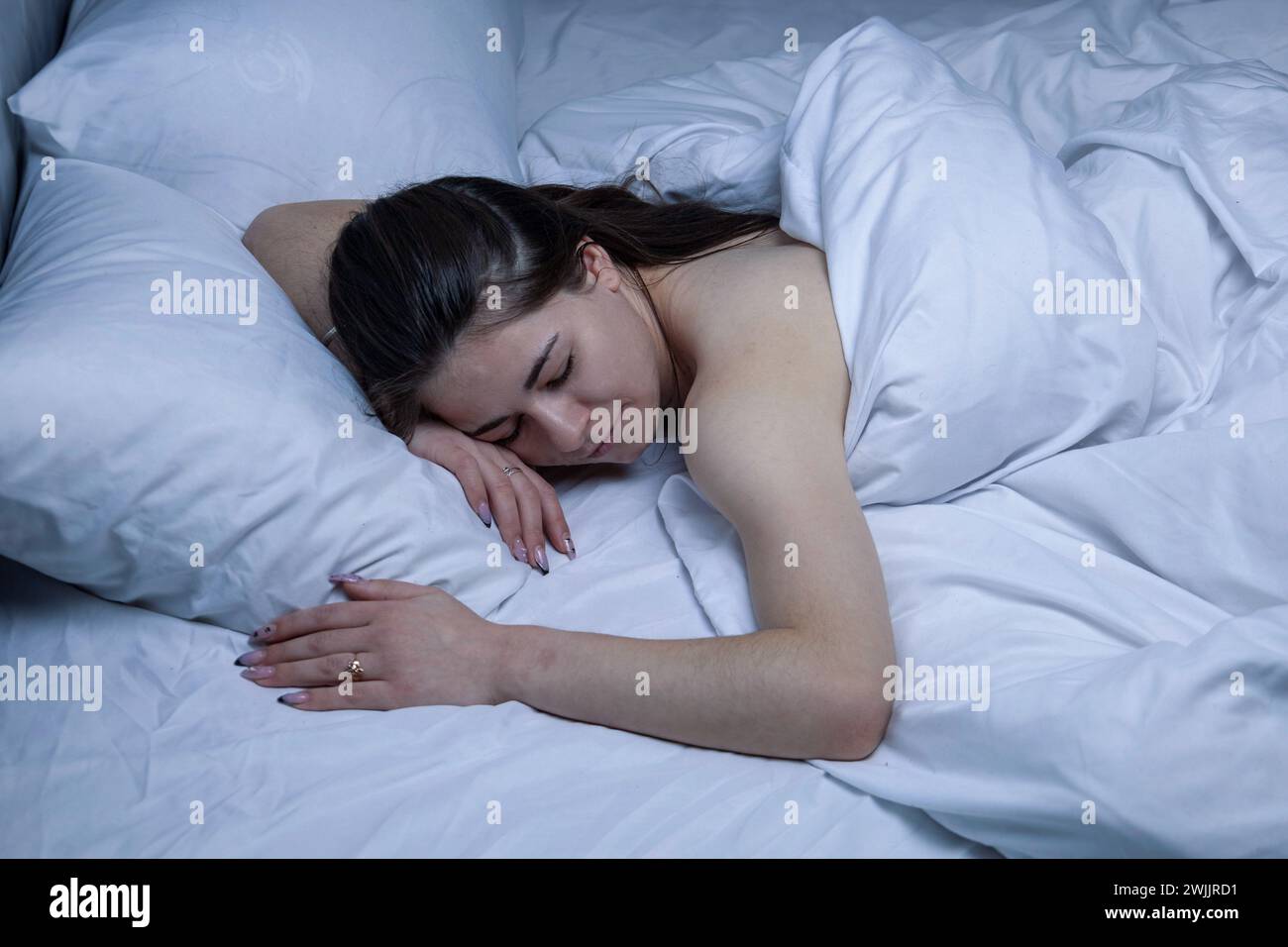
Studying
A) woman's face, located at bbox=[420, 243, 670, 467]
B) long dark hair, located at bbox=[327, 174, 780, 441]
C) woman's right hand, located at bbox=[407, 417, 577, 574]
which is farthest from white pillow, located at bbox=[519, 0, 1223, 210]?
woman's right hand, located at bbox=[407, 417, 577, 574]

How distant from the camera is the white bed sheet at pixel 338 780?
88 centimetres

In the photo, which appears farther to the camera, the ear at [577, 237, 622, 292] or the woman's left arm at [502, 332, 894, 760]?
the ear at [577, 237, 622, 292]

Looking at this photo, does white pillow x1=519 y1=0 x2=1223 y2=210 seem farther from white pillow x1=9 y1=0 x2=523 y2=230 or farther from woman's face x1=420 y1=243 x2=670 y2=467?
woman's face x1=420 y1=243 x2=670 y2=467

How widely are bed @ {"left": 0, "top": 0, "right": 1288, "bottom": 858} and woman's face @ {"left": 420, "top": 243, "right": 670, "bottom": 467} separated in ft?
0.27

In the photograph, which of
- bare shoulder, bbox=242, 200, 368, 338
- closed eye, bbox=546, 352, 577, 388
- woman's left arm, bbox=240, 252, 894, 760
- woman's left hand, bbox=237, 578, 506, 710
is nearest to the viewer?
woman's left arm, bbox=240, 252, 894, 760

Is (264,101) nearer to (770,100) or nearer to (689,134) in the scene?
(689,134)

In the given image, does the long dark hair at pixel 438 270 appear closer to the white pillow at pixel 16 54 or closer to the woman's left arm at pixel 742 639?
the woman's left arm at pixel 742 639

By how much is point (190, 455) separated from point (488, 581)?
1.02 feet

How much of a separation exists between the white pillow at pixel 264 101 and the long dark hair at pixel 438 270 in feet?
0.76

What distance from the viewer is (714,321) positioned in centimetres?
118

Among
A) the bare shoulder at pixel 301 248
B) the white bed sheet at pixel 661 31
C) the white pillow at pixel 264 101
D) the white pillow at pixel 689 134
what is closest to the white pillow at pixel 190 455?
the bare shoulder at pixel 301 248

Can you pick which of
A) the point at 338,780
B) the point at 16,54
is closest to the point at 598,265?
the point at 338,780

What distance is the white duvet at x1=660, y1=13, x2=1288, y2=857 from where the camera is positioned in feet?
2.75
